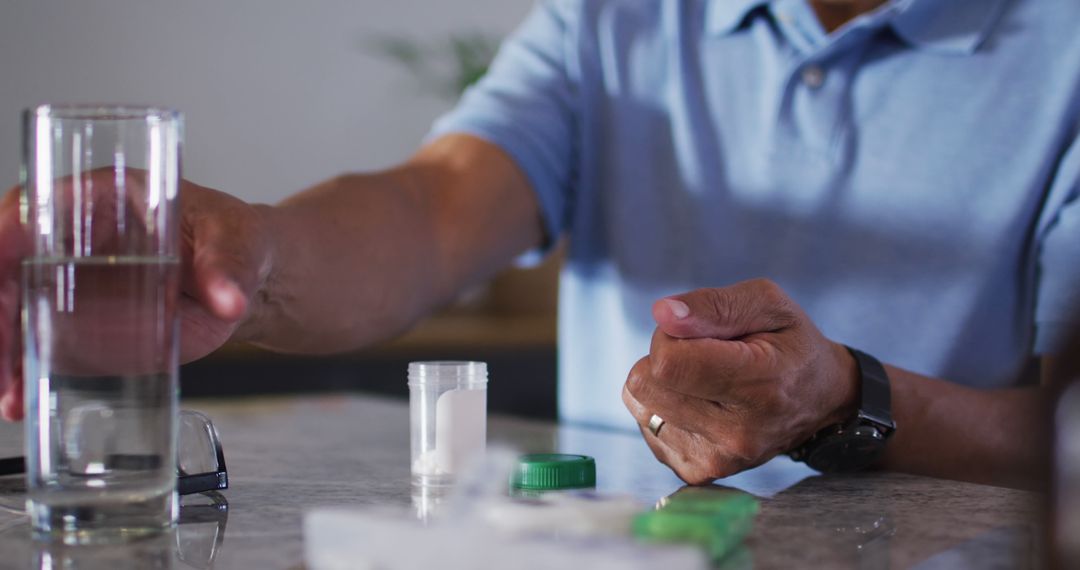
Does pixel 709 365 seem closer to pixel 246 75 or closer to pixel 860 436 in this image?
pixel 860 436

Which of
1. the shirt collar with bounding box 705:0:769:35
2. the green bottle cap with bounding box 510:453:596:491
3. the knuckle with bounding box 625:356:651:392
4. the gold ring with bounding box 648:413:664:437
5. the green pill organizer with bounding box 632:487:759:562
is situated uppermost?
the shirt collar with bounding box 705:0:769:35

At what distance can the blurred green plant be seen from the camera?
296 cm

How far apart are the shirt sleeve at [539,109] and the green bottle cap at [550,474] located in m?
0.65

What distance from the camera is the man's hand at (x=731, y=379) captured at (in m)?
0.72

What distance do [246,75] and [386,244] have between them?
1.88m

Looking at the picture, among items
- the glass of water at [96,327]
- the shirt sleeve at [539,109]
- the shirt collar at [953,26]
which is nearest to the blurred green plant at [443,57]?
the shirt sleeve at [539,109]

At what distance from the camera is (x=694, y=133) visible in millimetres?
1363

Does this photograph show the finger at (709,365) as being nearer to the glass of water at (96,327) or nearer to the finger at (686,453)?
the finger at (686,453)

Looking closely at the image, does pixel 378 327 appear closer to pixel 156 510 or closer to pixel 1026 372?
pixel 156 510

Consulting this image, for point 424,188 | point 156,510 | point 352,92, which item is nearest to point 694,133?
point 424,188

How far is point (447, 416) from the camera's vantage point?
0.76 m

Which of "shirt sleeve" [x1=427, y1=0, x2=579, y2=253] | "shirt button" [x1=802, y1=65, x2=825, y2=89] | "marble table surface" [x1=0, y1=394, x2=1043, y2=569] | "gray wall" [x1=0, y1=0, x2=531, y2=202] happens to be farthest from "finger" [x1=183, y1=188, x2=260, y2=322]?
"gray wall" [x1=0, y1=0, x2=531, y2=202]

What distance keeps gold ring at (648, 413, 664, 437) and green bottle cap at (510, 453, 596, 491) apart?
0.25 ft

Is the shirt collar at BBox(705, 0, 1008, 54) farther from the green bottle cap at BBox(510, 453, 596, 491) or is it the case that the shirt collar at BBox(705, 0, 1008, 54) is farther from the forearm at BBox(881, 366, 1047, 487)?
the green bottle cap at BBox(510, 453, 596, 491)
